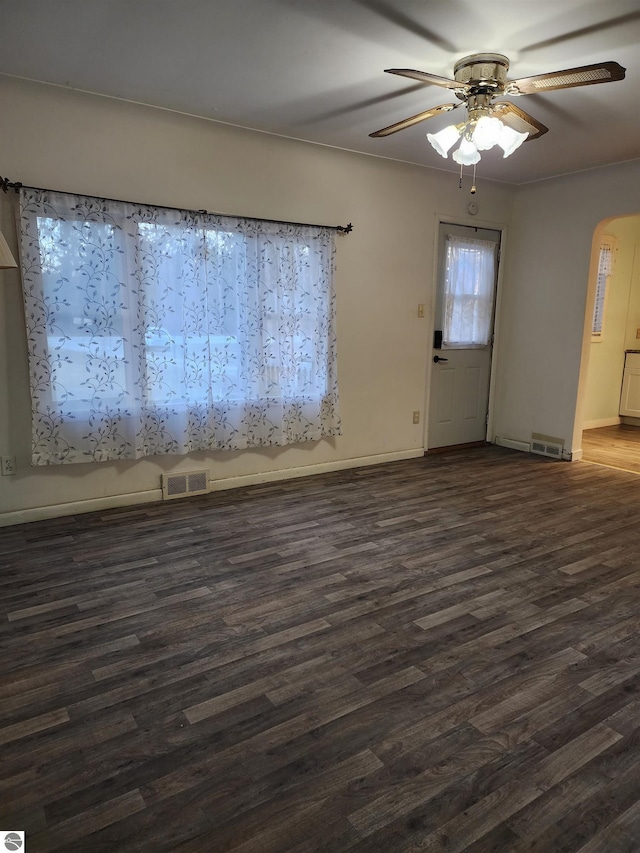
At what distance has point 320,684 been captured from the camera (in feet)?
6.72

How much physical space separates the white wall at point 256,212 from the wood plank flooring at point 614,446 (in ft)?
6.04

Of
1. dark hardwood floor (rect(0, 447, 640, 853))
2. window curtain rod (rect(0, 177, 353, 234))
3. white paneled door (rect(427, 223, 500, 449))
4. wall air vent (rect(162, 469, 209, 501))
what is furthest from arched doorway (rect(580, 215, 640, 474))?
wall air vent (rect(162, 469, 209, 501))

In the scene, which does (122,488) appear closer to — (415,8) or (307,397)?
(307,397)

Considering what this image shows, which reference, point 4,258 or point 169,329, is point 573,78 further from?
point 169,329

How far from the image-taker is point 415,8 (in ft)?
7.80

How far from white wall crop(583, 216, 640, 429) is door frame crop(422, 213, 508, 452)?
1551 millimetres

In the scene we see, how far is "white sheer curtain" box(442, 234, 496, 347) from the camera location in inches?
211

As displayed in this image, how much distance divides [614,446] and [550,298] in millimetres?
1844

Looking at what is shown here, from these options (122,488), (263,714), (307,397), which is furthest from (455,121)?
(263,714)

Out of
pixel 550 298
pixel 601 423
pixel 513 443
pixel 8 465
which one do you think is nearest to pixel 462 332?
pixel 550 298

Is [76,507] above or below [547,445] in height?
below

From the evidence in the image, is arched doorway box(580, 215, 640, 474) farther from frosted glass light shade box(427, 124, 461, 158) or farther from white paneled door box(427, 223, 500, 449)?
frosted glass light shade box(427, 124, 461, 158)

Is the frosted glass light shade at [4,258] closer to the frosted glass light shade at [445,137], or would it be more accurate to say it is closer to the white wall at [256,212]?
the white wall at [256,212]

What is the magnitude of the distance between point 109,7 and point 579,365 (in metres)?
4.55
